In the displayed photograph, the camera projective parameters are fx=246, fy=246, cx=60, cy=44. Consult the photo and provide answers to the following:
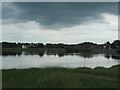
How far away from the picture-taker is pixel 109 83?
15.8 m

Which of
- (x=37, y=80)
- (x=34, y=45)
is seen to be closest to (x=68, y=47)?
(x=34, y=45)

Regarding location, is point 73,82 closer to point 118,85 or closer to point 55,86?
point 55,86

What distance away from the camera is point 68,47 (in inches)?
Result: 5148

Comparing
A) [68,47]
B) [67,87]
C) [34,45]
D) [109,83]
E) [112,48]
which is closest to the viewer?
[67,87]

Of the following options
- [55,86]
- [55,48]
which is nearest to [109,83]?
[55,86]

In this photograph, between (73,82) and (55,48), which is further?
(55,48)

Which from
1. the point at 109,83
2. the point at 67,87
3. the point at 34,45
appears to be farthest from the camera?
the point at 34,45

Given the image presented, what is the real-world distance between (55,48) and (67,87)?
390ft

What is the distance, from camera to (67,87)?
14.7m

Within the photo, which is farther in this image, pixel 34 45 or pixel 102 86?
pixel 34 45

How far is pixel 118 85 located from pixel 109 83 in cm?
58

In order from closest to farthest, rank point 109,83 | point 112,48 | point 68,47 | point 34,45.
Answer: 1. point 109,83
2. point 112,48
3. point 68,47
4. point 34,45

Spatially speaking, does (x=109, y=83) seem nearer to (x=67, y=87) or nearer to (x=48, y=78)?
(x=67, y=87)

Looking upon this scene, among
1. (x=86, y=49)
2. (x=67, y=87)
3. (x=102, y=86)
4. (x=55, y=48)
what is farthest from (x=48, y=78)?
(x=55, y=48)
